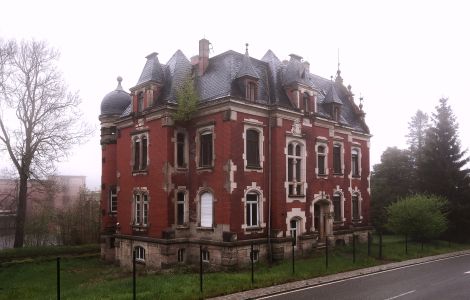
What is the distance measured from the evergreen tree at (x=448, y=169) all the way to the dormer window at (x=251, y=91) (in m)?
23.7

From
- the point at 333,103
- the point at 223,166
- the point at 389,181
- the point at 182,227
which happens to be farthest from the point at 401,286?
the point at 389,181

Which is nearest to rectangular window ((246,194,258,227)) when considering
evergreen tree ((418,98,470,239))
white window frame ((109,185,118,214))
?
white window frame ((109,185,118,214))

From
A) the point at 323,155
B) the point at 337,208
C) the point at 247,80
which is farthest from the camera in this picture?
the point at 337,208

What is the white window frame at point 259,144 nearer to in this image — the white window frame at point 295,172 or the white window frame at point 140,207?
the white window frame at point 295,172

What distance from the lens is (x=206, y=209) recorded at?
2470 cm

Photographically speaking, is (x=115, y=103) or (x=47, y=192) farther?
(x=47, y=192)

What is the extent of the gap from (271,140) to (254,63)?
595cm

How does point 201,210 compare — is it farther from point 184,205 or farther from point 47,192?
point 47,192

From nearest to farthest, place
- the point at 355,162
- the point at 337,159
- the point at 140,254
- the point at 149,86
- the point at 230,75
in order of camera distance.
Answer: the point at 230,75
the point at 149,86
the point at 140,254
the point at 337,159
the point at 355,162

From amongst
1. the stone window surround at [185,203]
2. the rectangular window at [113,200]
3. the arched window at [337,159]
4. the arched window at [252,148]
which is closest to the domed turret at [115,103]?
the rectangular window at [113,200]

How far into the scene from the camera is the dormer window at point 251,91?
971 inches

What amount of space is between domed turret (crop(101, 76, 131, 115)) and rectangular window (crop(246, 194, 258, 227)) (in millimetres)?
13644

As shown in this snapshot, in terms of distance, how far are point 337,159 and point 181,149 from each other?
42.9 ft

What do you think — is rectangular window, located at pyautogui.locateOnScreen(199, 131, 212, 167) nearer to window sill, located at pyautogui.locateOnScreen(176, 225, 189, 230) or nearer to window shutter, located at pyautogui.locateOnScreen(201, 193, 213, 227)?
window shutter, located at pyautogui.locateOnScreen(201, 193, 213, 227)
